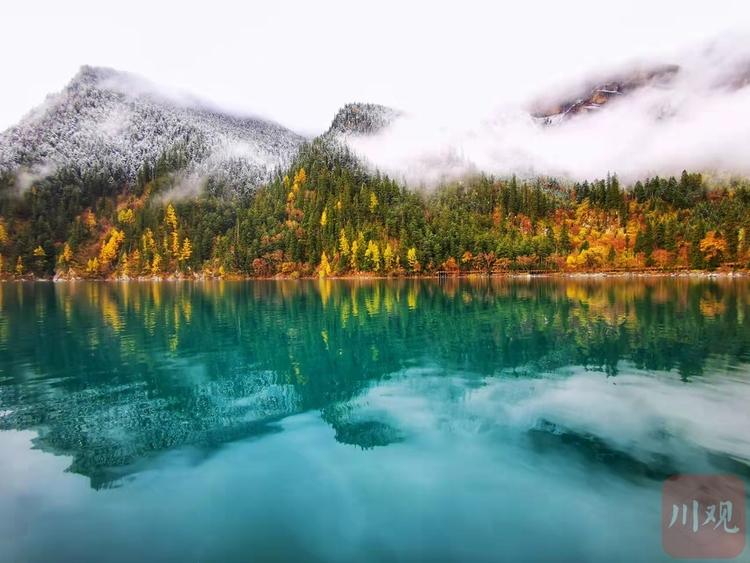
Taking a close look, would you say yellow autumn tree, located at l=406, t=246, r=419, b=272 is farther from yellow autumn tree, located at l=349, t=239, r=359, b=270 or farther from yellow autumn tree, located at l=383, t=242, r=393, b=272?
yellow autumn tree, located at l=349, t=239, r=359, b=270

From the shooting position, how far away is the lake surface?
11.7 meters

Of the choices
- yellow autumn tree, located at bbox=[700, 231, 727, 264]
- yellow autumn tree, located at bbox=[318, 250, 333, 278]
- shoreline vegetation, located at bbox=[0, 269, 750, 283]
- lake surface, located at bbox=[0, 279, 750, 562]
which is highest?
yellow autumn tree, located at bbox=[700, 231, 727, 264]

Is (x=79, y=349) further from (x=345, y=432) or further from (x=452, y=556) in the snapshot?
(x=452, y=556)

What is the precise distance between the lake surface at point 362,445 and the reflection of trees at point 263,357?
0.66ft

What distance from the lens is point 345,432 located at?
61.9 ft

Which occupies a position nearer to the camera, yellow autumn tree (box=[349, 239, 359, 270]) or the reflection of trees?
the reflection of trees

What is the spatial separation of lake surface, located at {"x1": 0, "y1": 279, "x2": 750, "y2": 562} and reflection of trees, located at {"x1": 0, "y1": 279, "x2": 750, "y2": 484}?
200mm

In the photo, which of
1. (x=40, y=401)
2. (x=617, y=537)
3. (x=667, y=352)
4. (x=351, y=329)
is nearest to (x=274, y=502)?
(x=617, y=537)

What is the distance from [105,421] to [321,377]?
38.3 feet

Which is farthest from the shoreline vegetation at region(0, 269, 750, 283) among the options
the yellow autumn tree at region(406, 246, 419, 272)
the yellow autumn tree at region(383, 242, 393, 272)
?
the yellow autumn tree at region(406, 246, 419, 272)

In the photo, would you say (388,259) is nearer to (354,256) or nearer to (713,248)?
(354,256)

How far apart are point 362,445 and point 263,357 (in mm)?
17986

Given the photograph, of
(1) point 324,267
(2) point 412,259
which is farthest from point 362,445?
(1) point 324,267

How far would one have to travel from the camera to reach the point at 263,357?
33.8 metres
